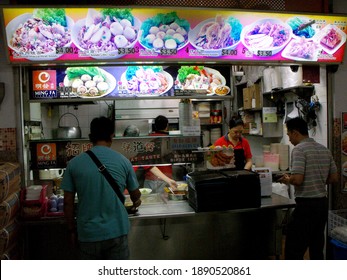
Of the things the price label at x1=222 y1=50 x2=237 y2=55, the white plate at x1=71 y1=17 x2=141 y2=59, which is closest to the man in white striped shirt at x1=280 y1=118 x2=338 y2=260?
the price label at x1=222 y1=50 x2=237 y2=55

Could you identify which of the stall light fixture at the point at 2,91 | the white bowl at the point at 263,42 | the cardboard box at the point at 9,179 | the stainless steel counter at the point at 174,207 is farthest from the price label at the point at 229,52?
the cardboard box at the point at 9,179

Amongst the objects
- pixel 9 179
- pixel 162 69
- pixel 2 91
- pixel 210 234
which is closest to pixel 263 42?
pixel 162 69

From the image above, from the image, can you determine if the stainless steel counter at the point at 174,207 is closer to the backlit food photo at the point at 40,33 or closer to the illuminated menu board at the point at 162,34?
the illuminated menu board at the point at 162,34

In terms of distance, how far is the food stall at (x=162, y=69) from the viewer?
3646 millimetres

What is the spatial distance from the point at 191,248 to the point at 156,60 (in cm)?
219

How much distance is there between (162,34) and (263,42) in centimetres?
117

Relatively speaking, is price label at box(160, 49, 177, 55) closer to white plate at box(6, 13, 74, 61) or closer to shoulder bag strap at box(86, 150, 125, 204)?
white plate at box(6, 13, 74, 61)

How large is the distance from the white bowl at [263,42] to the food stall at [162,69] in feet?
0.04

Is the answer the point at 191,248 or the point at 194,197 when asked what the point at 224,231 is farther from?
the point at 194,197

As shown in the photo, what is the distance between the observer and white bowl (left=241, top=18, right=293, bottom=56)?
12.9 ft

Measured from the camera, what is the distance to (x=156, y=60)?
3.86 m

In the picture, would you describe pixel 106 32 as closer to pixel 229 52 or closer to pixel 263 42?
pixel 229 52

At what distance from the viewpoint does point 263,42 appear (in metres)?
4.00

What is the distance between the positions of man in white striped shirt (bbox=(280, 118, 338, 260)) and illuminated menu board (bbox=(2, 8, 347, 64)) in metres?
1.05
